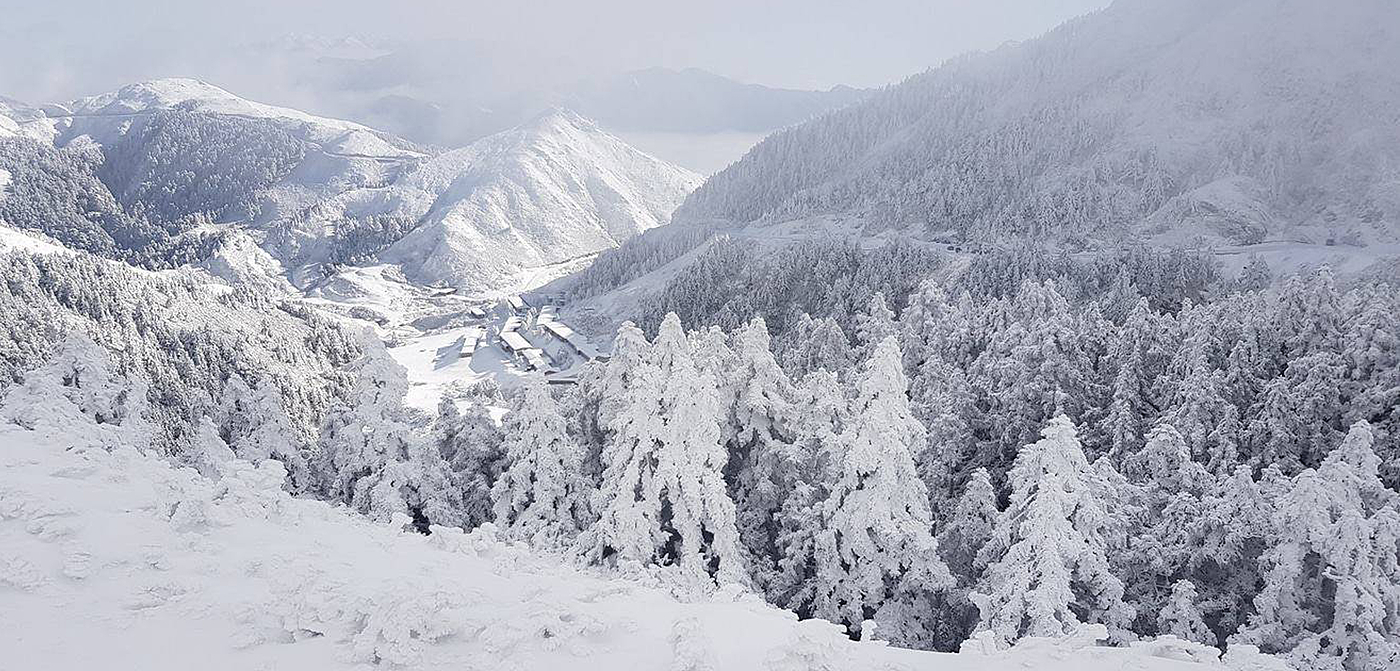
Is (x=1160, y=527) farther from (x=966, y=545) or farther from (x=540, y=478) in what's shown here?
(x=540, y=478)

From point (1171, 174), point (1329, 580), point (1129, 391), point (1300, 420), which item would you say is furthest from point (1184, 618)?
point (1171, 174)

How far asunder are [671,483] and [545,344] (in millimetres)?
113422

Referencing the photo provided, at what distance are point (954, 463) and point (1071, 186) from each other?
153 meters

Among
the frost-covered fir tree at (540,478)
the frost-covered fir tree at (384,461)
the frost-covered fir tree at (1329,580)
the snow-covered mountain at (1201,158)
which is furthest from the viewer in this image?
the snow-covered mountain at (1201,158)

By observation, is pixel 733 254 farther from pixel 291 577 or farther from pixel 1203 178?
pixel 291 577

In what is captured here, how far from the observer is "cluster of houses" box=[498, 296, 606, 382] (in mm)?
119750

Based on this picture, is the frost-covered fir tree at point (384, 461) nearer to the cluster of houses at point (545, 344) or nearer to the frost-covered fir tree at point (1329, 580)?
the frost-covered fir tree at point (1329, 580)

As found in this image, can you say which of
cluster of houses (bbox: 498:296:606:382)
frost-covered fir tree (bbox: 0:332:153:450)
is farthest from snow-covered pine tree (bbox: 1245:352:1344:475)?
cluster of houses (bbox: 498:296:606:382)

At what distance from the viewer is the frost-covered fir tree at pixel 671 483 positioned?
23500 millimetres

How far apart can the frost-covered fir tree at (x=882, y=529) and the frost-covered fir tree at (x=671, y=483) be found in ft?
11.1

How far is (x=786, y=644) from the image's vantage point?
36.6 feet

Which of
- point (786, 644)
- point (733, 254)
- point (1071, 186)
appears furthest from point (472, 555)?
point (1071, 186)

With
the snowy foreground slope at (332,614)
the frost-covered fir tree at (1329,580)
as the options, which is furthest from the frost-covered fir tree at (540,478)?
the frost-covered fir tree at (1329,580)

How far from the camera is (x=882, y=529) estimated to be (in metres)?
21.8
